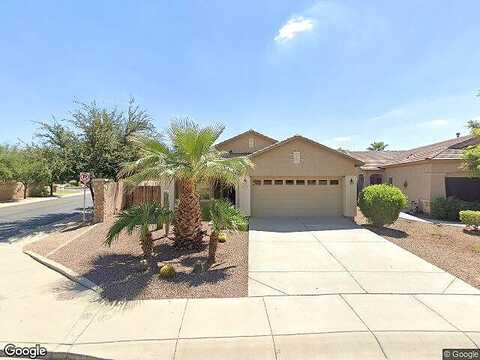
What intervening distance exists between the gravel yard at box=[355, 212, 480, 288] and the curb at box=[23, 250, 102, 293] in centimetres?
834

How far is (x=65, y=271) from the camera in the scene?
772 cm

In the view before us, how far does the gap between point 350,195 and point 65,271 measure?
1287 centimetres

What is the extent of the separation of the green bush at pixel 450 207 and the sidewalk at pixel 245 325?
1210 cm

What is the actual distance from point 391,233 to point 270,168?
620 cm

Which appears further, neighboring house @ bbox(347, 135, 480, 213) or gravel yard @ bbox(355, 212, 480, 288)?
neighboring house @ bbox(347, 135, 480, 213)

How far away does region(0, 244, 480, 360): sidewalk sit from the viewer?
14.4 feet

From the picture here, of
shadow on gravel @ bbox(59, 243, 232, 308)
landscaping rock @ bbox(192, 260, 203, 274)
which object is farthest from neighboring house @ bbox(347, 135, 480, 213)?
landscaping rock @ bbox(192, 260, 203, 274)

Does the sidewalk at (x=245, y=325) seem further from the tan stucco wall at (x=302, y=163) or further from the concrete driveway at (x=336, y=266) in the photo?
the tan stucco wall at (x=302, y=163)

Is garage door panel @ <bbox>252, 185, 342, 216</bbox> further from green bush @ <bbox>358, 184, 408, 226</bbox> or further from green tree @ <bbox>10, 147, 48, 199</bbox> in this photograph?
green tree @ <bbox>10, 147, 48, 199</bbox>

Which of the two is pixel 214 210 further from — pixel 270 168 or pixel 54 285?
pixel 270 168

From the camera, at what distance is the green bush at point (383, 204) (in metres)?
12.9

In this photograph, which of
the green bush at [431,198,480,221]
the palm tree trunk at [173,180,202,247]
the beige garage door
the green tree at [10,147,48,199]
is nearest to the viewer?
the palm tree trunk at [173,180,202,247]

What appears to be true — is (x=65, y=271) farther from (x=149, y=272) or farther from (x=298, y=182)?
(x=298, y=182)

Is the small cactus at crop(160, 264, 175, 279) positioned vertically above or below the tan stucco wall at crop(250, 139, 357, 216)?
below
